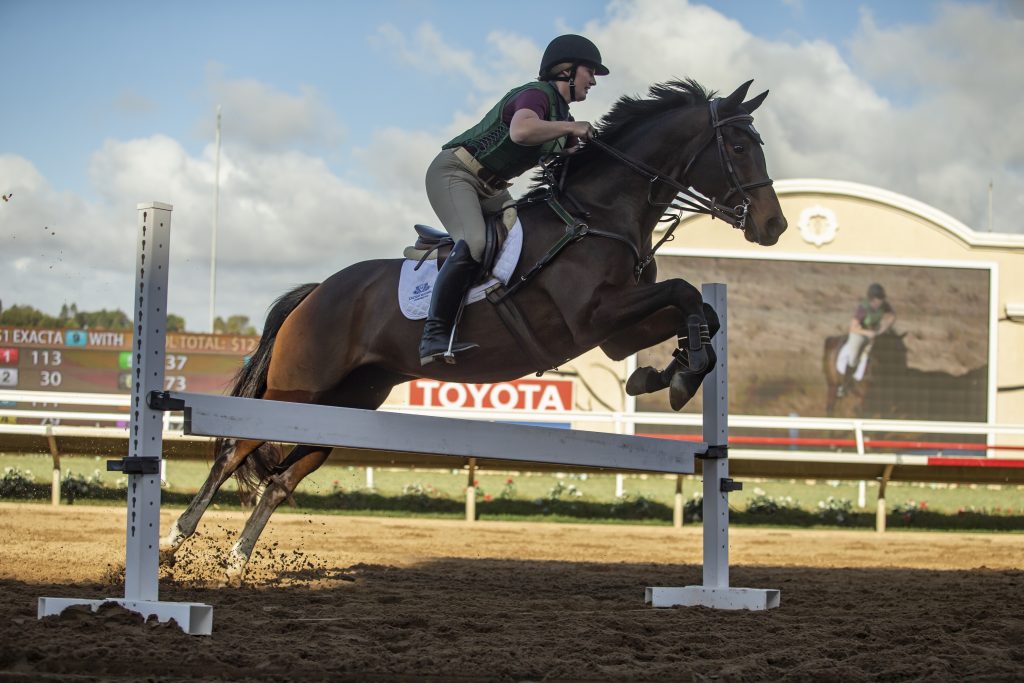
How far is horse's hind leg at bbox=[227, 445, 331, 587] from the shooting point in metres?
5.69

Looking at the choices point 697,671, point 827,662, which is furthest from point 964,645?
point 697,671

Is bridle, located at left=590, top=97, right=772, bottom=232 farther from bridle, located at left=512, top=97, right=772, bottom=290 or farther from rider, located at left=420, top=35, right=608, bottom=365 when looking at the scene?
rider, located at left=420, top=35, right=608, bottom=365

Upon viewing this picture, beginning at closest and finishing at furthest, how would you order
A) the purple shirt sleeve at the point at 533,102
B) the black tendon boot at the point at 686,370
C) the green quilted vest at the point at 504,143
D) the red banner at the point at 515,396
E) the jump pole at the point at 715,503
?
the black tendon boot at the point at 686,370, the purple shirt sleeve at the point at 533,102, the green quilted vest at the point at 504,143, the jump pole at the point at 715,503, the red banner at the point at 515,396

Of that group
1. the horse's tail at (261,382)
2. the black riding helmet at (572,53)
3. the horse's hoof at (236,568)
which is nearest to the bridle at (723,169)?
the black riding helmet at (572,53)

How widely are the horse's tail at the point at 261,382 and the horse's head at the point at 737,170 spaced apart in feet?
7.53

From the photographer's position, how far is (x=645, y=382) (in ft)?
14.8

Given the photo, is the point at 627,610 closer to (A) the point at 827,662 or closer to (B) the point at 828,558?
(A) the point at 827,662

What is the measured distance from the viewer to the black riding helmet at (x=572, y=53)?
174 inches

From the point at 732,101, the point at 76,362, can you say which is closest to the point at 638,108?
the point at 732,101

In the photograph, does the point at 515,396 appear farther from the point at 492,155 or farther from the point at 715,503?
the point at 492,155

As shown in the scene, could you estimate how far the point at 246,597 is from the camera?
4906 mm

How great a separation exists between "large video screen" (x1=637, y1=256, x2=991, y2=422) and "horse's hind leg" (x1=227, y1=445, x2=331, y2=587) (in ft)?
45.0

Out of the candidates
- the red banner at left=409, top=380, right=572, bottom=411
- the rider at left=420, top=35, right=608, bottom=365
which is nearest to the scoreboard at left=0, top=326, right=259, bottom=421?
the red banner at left=409, top=380, right=572, bottom=411

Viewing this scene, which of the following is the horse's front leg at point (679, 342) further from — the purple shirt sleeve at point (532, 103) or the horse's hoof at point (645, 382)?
the purple shirt sleeve at point (532, 103)
